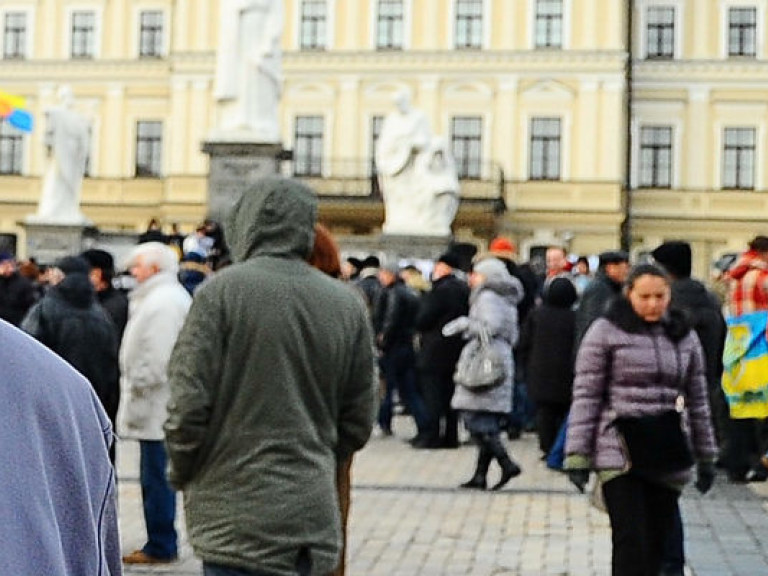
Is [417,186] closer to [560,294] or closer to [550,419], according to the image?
[560,294]

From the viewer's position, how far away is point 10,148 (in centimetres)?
5019

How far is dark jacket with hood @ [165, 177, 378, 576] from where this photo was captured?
12.8 feet

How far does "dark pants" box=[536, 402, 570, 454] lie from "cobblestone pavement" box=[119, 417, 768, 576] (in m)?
0.29

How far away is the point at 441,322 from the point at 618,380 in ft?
24.0

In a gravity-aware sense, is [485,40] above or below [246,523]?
above

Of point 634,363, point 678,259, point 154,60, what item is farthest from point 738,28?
point 634,363

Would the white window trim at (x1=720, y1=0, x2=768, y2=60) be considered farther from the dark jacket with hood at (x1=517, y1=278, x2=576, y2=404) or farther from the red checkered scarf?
the red checkered scarf

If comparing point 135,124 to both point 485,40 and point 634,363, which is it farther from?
point 634,363

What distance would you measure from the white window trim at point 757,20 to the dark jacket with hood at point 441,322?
114 ft

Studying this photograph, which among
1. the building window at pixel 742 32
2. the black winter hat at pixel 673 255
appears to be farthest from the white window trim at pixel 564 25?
the black winter hat at pixel 673 255

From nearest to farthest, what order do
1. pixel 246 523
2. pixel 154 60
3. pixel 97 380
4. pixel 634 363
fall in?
pixel 246 523, pixel 634 363, pixel 97 380, pixel 154 60

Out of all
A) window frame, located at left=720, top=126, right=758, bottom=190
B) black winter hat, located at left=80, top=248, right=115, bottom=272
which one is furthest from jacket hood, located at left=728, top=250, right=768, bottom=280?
window frame, located at left=720, top=126, right=758, bottom=190

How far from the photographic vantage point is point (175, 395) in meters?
4.09

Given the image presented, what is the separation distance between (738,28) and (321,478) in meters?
44.7
